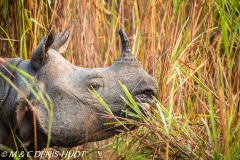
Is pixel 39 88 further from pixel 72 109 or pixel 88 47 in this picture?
pixel 88 47

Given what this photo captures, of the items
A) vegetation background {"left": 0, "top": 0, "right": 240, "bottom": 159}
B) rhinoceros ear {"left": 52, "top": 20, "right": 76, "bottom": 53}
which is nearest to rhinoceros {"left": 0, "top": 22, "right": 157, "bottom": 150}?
rhinoceros ear {"left": 52, "top": 20, "right": 76, "bottom": 53}

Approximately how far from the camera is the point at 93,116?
3.50 meters

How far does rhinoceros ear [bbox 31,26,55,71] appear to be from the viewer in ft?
11.4

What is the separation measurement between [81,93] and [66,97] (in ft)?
0.34

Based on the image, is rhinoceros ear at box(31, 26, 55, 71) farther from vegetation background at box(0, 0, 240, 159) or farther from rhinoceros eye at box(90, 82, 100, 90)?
vegetation background at box(0, 0, 240, 159)

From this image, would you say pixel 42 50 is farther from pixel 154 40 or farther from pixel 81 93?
pixel 154 40

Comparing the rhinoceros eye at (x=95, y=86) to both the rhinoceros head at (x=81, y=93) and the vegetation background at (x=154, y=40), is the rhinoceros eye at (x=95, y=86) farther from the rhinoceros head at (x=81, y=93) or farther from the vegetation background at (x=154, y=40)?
the vegetation background at (x=154, y=40)

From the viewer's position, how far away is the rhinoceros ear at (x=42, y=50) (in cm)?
348

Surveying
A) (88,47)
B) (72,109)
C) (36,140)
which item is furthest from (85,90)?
(88,47)

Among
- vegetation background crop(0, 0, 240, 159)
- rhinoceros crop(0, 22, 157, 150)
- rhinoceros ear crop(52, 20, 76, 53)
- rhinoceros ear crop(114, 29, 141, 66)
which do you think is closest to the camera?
rhinoceros crop(0, 22, 157, 150)

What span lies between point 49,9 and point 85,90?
126cm

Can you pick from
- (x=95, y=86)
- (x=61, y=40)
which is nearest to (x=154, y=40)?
(x=61, y=40)

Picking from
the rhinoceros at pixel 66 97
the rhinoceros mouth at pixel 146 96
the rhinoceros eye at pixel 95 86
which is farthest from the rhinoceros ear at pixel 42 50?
the rhinoceros mouth at pixel 146 96

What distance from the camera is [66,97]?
351 cm
